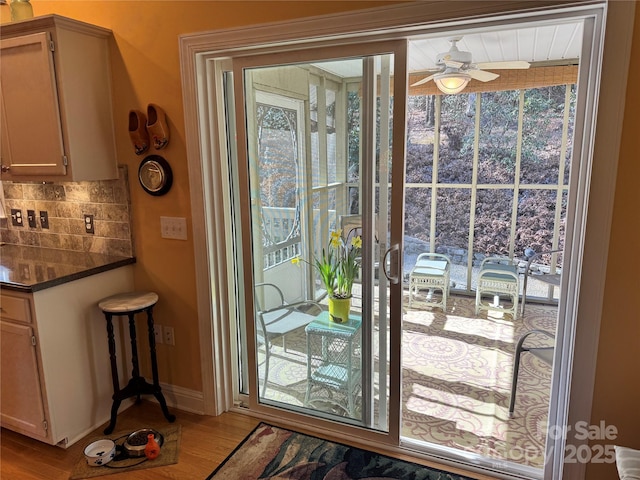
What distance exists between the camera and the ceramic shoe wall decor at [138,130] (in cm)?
233

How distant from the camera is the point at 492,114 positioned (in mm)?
4625

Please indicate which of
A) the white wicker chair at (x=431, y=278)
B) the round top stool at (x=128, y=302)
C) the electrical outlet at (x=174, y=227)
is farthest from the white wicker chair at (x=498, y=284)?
the round top stool at (x=128, y=302)

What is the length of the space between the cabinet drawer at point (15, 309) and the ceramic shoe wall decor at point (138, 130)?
956 mm

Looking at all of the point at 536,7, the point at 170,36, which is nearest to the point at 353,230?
the point at 536,7

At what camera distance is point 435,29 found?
1.77 m

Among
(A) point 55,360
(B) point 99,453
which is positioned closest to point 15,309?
(A) point 55,360

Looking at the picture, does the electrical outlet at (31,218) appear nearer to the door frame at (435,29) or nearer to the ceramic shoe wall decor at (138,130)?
the ceramic shoe wall decor at (138,130)

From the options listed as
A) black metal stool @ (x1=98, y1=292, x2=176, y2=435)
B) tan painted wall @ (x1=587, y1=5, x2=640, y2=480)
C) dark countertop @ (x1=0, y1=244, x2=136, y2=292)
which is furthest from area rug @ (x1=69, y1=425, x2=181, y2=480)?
tan painted wall @ (x1=587, y1=5, x2=640, y2=480)

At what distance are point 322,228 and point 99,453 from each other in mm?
1572

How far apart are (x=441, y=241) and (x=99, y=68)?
13.0ft

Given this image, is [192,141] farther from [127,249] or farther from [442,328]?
[442,328]

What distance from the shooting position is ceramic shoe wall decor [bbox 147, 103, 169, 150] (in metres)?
2.28

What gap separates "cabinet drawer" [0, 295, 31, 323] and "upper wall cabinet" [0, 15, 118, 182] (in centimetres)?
66

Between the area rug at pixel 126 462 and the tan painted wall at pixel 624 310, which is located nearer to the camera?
the tan painted wall at pixel 624 310
